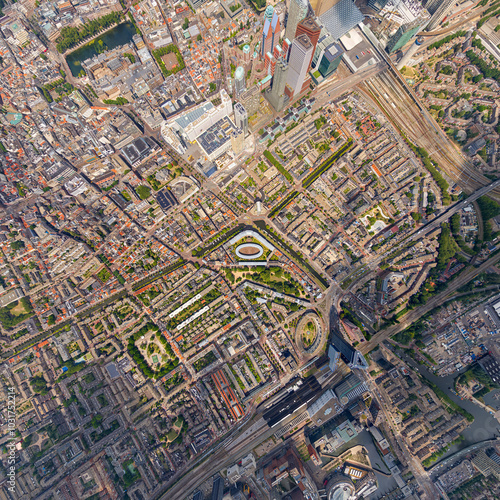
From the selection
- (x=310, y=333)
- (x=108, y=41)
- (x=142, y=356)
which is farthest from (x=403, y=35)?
(x=142, y=356)

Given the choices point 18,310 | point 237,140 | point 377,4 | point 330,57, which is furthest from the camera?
point 377,4

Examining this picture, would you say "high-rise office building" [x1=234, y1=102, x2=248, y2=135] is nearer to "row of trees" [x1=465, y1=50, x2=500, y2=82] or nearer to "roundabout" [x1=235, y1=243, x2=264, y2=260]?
"roundabout" [x1=235, y1=243, x2=264, y2=260]

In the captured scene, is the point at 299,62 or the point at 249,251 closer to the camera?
the point at 299,62

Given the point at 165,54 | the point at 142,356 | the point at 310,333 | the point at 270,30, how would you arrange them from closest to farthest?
the point at 270,30, the point at 142,356, the point at 310,333, the point at 165,54

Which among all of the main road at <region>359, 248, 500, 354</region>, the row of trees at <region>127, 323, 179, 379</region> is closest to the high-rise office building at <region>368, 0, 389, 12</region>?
the main road at <region>359, 248, 500, 354</region>

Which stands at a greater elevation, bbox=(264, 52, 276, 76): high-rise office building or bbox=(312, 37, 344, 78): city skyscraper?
bbox=(264, 52, 276, 76): high-rise office building

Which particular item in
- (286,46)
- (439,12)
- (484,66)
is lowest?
(484,66)

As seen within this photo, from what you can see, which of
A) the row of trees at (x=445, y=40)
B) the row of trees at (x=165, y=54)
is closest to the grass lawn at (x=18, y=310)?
the row of trees at (x=165, y=54)

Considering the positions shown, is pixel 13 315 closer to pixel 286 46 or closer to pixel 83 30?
pixel 83 30
